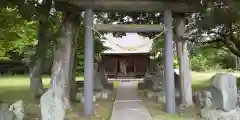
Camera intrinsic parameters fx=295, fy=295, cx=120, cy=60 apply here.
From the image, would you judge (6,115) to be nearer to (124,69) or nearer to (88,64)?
(88,64)

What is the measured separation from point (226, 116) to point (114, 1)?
16.7 ft

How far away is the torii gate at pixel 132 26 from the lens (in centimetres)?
965

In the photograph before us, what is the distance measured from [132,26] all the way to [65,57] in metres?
2.72

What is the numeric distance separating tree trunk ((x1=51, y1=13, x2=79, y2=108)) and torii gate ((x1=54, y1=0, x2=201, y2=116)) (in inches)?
49.3

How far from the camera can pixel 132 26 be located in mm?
10148

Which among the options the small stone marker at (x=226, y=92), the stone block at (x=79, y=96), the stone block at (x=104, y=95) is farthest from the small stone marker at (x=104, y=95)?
the small stone marker at (x=226, y=92)

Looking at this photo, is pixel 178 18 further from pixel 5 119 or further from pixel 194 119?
pixel 5 119

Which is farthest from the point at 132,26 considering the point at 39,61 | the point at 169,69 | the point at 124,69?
the point at 124,69

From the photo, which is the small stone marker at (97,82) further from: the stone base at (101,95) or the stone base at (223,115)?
the stone base at (223,115)

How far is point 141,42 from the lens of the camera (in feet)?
85.9

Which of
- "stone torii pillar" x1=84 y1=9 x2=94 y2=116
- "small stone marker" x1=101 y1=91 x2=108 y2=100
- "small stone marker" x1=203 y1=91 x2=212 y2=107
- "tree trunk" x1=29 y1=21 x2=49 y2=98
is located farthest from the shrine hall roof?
"small stone marker" x1=203 y1=91 x2=212 y2=107

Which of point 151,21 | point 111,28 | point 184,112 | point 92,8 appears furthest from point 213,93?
point 151,21

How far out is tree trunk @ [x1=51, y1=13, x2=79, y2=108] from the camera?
411 inches

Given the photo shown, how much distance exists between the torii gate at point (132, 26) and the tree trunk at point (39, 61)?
2272mm
